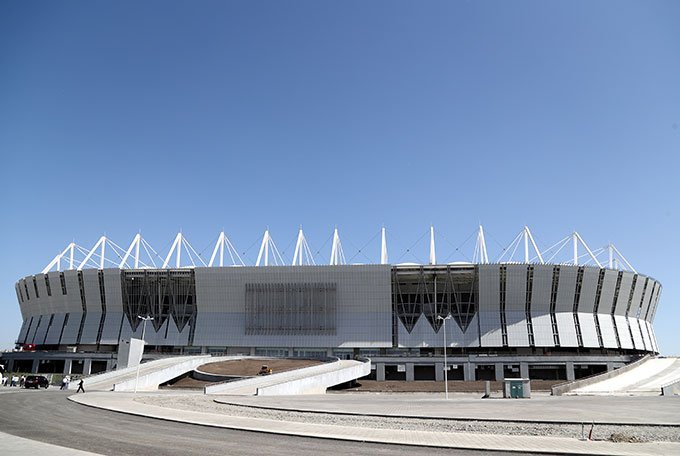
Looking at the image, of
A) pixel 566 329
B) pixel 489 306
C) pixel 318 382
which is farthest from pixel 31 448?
pixel 566 329

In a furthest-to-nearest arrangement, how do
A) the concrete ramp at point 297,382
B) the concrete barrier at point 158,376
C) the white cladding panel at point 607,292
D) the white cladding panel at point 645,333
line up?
the white cladding panel at point 645,333 → the white cladding panel at point 607,292 → the concrete barrier at point 158,376 → the concrete ramp at point 297,382

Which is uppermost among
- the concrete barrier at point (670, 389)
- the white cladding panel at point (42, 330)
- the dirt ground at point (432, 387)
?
the white cladding panel at point (42, 330)

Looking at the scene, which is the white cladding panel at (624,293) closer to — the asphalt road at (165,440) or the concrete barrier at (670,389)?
the concrete barrier at (670,389)

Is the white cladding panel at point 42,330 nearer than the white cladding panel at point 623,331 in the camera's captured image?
No

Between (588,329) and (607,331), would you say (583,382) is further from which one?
(607,331)

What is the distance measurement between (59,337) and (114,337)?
14038 millimetres

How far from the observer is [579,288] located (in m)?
99.4

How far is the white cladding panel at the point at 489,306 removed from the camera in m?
96.8

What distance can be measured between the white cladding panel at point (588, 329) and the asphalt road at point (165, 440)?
3666 inches

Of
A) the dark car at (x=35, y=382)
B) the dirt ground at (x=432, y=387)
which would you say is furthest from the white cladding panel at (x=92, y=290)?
the dirt ground at (x=432, y=387)

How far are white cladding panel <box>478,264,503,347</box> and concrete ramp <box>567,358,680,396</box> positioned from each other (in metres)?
26.3

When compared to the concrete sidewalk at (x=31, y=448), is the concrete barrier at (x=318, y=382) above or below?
below

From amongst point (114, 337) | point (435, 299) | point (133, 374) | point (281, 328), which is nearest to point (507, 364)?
point (435, 299)

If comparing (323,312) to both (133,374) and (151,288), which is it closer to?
(151,288)
